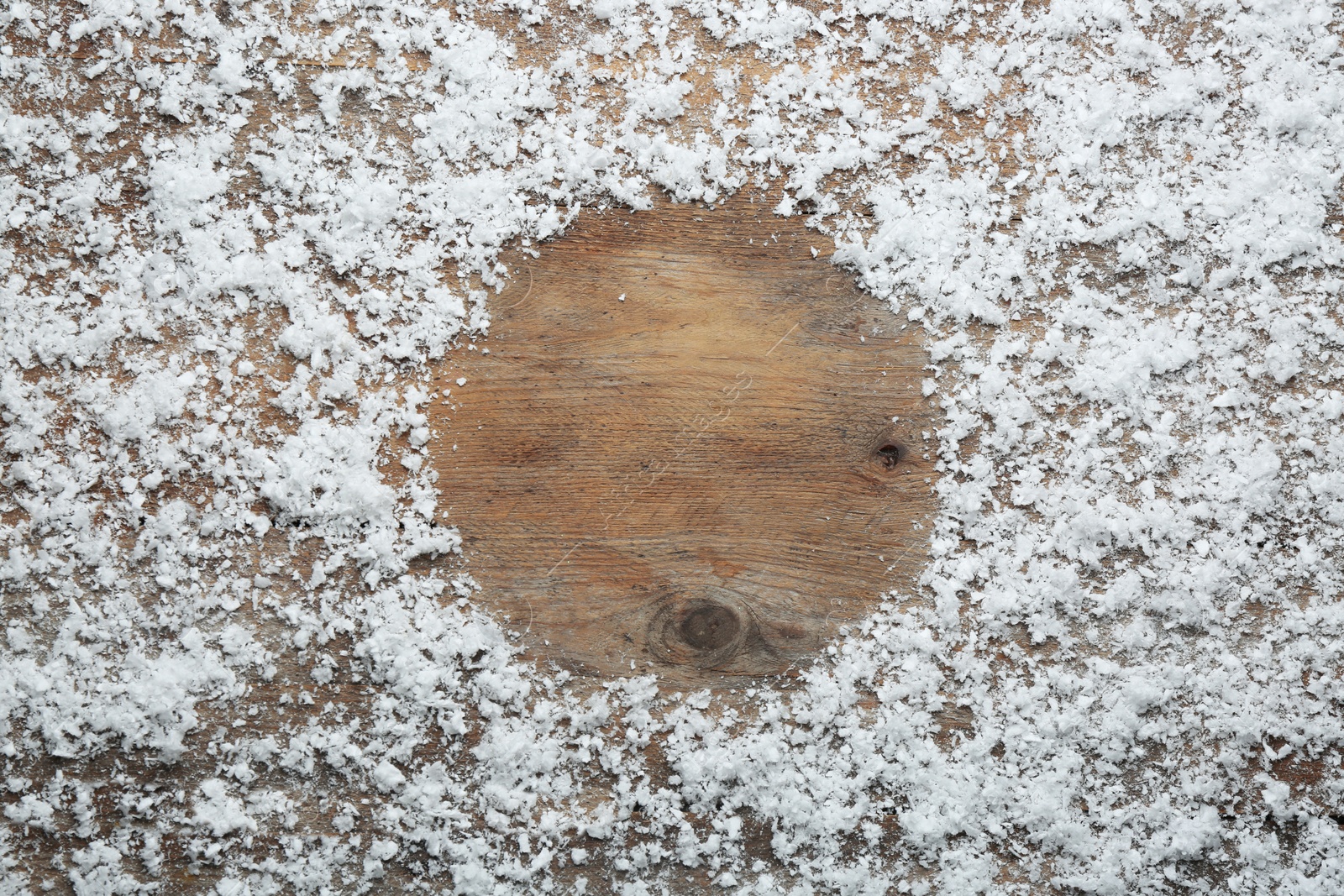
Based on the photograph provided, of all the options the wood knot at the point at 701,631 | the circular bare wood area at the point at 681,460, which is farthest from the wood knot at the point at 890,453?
the wood knot at the point at 701,631

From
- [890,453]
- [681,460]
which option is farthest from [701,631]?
[890,453]

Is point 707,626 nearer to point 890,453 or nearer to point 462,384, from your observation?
point 890,453

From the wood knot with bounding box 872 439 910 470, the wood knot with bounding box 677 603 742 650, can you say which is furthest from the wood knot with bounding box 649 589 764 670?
the wood knot with bounding box 872 439 910 470

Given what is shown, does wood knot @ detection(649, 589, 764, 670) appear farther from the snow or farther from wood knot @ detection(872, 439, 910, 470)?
wood knot @ detection(872, 439, 910, 470)

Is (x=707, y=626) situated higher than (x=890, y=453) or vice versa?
(x=890, y=453)

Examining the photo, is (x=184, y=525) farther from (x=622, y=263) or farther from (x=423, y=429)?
(x=622, y=263)

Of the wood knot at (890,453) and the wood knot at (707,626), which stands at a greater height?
the wood knot at (890,453)

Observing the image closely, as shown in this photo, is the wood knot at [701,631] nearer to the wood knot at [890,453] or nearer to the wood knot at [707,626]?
the wood knot at [707,626]
